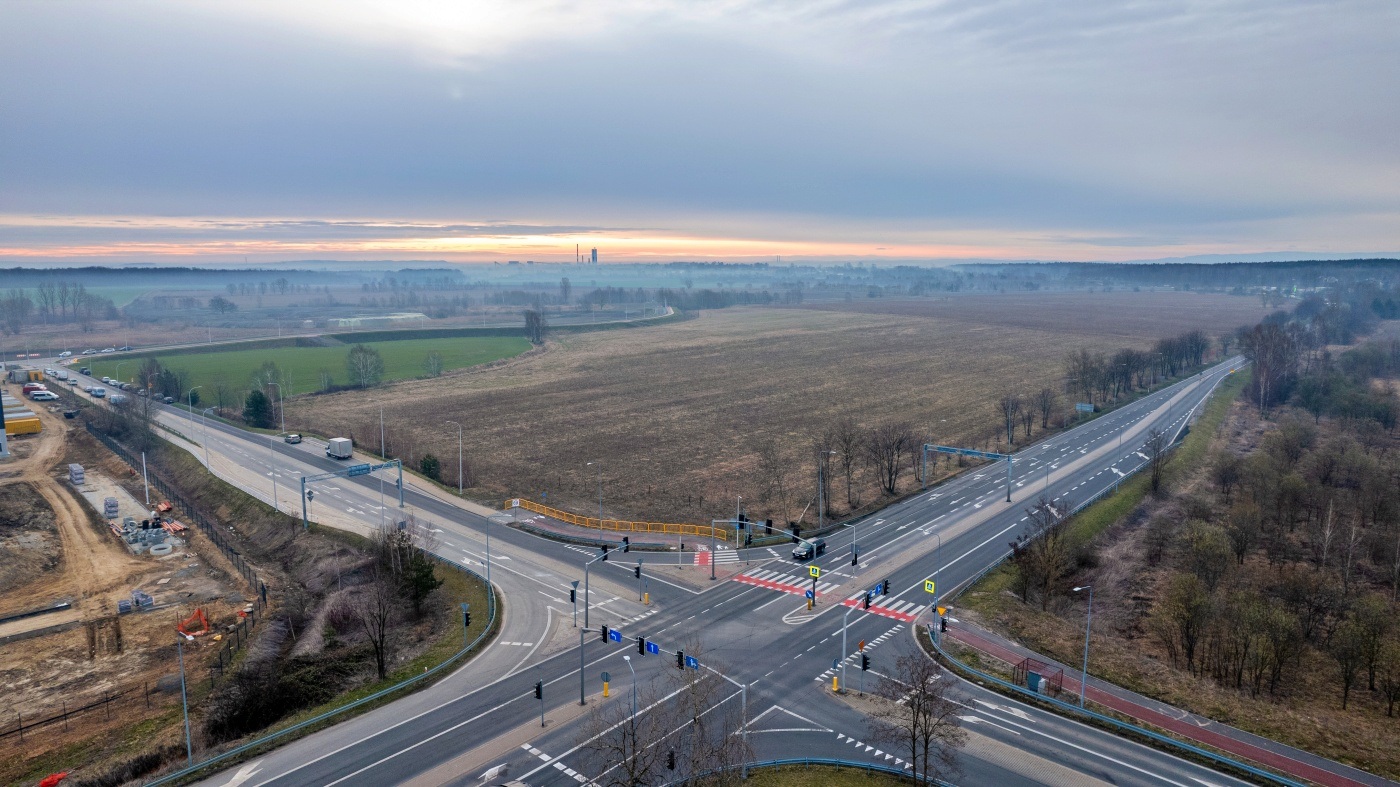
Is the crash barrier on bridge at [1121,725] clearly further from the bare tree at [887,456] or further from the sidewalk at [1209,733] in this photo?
the bare tree at [887,456]

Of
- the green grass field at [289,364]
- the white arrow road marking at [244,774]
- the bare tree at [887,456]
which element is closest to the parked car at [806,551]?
the bare tree at [887,456]

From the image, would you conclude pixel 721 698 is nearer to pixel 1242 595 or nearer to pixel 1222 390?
pixel 1242 595

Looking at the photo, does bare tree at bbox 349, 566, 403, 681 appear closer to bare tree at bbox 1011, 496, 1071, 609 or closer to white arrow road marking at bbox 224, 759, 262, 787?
white arrow road marking at bbox 224, 759, 262, 787

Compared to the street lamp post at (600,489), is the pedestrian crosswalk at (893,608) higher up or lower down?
lower down

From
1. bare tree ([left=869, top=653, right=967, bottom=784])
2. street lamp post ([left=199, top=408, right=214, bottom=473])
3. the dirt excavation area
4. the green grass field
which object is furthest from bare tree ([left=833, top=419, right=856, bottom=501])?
the green grass field

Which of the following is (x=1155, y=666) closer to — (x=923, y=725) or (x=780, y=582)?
(x=923, y=725)
